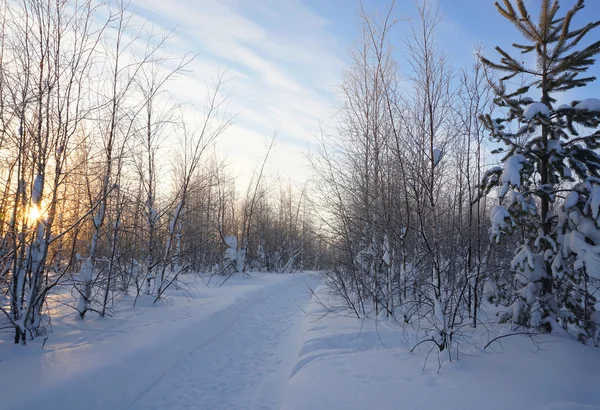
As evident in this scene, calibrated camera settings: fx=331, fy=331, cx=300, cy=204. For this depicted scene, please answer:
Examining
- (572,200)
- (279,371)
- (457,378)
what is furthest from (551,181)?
(279,371)

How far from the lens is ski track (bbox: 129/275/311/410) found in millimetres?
3818

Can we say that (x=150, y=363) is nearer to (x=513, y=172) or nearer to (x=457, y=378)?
(x=457, y=378)

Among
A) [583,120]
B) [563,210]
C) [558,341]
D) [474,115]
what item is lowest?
[558,341]

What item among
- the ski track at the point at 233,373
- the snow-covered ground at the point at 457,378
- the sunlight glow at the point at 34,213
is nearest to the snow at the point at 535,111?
the snow-covered ground at the point at 457,378

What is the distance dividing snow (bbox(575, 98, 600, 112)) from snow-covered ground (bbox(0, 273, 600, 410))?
312 centimetres

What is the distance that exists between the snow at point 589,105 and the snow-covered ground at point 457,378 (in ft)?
10.2

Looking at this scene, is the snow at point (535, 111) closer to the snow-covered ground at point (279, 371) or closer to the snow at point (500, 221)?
the snow at point (500, 221)

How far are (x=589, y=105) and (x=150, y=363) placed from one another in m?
6.82

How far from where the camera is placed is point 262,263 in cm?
2434

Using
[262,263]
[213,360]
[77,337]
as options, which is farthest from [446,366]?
[262,263]

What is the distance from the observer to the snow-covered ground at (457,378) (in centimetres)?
304

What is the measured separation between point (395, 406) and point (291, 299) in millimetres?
9593

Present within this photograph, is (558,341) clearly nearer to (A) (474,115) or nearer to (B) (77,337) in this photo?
(A) (474,115)

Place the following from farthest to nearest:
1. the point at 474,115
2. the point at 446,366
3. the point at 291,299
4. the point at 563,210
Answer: the point at 291,299
the point at 474,115
the point at 563,210
the point at 446,366
